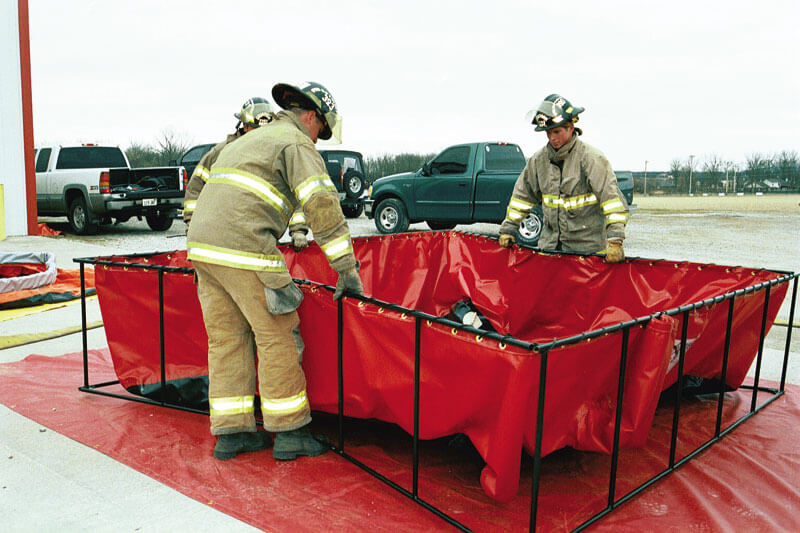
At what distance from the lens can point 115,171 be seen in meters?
13.5

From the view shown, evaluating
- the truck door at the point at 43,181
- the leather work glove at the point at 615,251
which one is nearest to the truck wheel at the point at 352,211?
the truck door at the point at 43,181

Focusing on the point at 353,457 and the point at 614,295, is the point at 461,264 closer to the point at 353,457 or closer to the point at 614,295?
the point at 614,295

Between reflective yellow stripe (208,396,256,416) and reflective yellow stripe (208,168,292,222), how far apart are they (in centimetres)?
95

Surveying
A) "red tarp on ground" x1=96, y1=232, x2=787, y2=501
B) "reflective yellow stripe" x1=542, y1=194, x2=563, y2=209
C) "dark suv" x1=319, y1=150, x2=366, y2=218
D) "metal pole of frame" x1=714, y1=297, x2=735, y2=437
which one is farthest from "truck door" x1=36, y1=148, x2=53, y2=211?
"metal pole of frame" x1=714, y1=297, x2=735, y2=437

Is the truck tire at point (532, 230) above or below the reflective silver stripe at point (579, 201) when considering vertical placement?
below

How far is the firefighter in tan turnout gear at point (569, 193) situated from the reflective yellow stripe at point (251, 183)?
225 centimetres

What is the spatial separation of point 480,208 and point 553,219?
7.65 metres

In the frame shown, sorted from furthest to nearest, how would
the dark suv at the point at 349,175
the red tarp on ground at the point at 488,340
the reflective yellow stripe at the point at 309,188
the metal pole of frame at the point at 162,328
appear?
the dark suv at the point at 349,175
the metal pole of frame at the point at 162,328
the reflective yellow stripe at the point at 309,188
the red tarp on ground at the point at 488,340

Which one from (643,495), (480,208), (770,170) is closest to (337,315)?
(643,495)

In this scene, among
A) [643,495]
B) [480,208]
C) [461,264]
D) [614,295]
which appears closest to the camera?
[643,495]

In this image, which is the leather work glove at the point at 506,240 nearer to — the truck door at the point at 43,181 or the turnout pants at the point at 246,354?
the turnout pants at the point at 246,354

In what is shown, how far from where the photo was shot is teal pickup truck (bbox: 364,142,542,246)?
12.1 meters

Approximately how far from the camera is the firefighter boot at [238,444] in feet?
9.93

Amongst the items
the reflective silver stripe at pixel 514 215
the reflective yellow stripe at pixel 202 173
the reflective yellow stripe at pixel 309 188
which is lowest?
the reflective silver stripe at pixel 514 215
